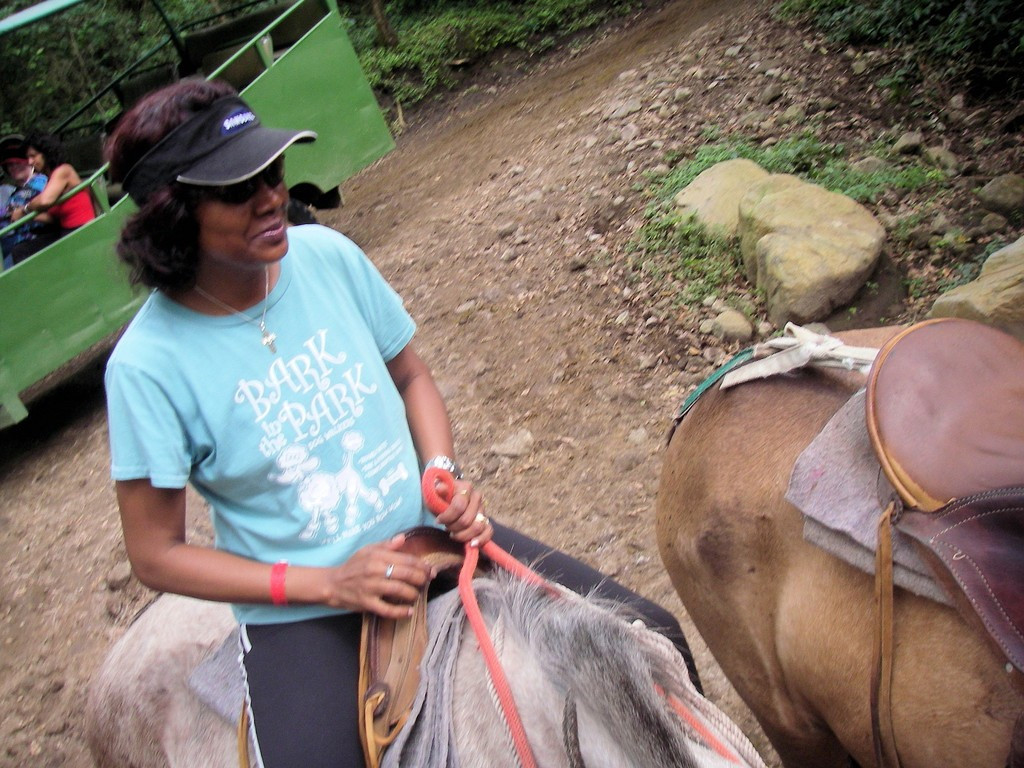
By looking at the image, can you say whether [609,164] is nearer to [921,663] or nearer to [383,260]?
[383,260]

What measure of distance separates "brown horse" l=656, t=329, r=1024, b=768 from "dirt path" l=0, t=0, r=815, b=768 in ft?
2.55

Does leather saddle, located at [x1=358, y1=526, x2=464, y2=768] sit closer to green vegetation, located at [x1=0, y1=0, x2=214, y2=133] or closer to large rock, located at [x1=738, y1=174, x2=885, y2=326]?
large rock, located at [x1=738, y1=174, x2=885, y2=326]

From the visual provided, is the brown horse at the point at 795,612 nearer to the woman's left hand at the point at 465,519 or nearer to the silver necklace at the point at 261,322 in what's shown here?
the woman's left hand at the point at 465,519

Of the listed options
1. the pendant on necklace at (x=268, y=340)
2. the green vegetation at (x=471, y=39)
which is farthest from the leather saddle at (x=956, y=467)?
the green vegetation at (x=471, y=39)

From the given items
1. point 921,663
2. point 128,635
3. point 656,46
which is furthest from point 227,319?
point 656,46

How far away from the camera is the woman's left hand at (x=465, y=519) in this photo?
1454 mm

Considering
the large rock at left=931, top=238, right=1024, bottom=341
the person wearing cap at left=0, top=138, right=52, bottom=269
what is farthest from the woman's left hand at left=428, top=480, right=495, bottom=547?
the person wearing cap at left=0, top=138, right=52, bottom=269

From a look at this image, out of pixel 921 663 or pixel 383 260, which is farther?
pixel 383 260

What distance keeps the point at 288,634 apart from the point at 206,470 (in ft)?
1.16

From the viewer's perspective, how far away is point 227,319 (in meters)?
1.41

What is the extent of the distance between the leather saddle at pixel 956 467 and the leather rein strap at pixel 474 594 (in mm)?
679

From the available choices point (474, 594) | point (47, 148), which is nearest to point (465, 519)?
point (474, 594)

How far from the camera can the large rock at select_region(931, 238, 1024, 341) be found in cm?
304

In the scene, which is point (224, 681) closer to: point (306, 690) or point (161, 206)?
point (306, 690)
